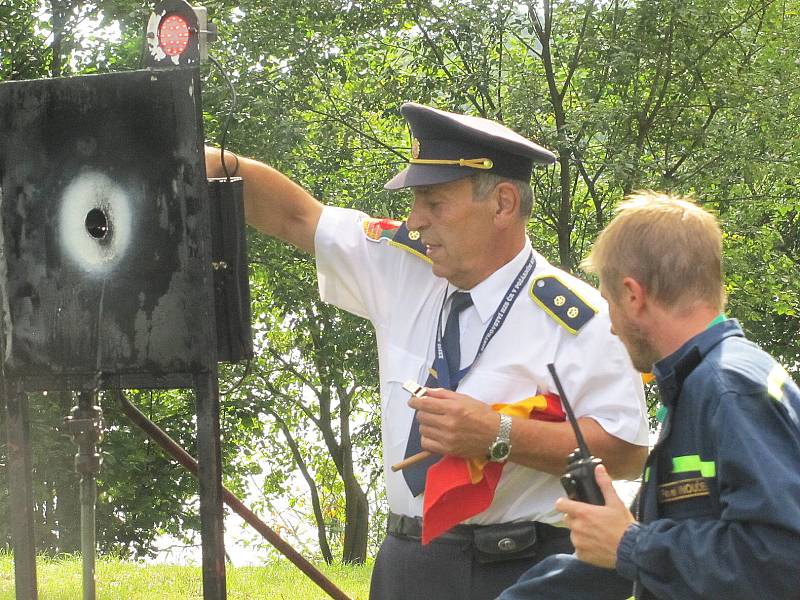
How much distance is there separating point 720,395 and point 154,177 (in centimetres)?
159

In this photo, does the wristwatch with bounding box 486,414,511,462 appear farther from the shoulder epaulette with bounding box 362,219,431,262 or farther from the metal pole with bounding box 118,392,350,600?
the metal pole with bounding box 118,392,350,600

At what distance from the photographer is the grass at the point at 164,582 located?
6.76 metres

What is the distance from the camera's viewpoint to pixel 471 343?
9.64ft

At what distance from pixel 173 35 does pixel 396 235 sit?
0.80m

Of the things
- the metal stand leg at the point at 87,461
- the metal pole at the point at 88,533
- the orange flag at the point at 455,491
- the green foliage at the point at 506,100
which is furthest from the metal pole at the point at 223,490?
the green foliage at the point at 506,100

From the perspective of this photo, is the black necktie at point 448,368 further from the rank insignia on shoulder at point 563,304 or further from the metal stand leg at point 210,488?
the metal stand leg at point 210,488

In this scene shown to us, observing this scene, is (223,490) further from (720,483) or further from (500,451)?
(720,483)

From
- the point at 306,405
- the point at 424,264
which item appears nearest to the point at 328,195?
the point at 306,405

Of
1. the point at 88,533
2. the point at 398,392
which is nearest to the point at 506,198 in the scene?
the point at 398,392

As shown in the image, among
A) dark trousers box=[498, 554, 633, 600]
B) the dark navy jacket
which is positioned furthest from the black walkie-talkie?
dark trousers box=[498, 554, 633, 600]

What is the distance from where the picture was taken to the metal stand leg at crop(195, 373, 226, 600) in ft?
9.31

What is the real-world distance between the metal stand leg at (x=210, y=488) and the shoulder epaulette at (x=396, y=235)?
0.63 m

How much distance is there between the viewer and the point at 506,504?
9.36 feet

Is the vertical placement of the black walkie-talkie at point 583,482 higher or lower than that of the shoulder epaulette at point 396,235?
lower
